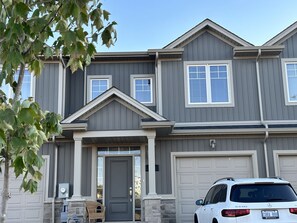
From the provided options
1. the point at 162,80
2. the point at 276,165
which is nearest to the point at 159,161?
the point at 162,80

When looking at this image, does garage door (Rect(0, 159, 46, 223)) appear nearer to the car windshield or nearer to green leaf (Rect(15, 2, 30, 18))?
the car windshield

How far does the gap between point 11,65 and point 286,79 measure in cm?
1254

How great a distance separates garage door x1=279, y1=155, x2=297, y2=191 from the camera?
13.3m

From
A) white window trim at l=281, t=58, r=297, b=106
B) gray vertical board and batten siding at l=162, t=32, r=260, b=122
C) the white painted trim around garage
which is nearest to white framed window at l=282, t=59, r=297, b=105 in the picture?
white window trim at l=281, t=58, r=297, b=106

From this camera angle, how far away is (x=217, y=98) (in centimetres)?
1391

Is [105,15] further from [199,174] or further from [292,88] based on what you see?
[292,88]

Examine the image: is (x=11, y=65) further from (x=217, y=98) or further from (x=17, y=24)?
(x=217, y=98)

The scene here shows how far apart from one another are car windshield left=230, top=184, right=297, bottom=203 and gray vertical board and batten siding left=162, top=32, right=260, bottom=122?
21.2 ft

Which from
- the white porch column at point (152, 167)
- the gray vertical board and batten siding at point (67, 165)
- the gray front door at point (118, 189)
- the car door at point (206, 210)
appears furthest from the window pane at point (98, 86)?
the car door at point (206, 210)

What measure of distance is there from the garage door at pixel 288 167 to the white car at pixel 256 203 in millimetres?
6349

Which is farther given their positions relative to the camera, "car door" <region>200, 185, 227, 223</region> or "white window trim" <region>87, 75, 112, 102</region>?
"white window trim" <region>87, 75, 112, 102</region>

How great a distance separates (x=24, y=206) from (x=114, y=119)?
4.29 m

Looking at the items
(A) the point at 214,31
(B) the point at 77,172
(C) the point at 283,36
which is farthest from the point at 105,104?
(C) the point at 283,36

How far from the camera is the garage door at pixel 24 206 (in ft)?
42.6
